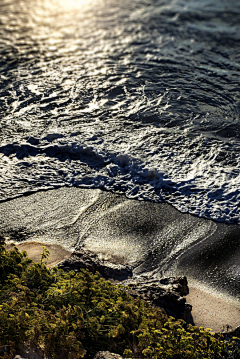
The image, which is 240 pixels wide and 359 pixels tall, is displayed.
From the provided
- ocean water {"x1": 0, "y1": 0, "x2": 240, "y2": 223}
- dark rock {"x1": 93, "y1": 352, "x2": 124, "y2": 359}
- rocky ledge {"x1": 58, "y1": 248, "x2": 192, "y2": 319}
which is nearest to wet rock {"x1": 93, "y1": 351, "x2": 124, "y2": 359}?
dark rock {"x1": 93, "y1": 352, "x2": 124, "y2": 359}

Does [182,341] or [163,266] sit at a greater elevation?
[182,341]

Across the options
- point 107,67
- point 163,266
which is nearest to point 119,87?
point 107,67

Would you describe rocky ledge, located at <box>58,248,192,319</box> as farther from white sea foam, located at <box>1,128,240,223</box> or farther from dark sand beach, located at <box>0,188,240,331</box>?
white sea foam, located at <box>1,128,240,223</box>

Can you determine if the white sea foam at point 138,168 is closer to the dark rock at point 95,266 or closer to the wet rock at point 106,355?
the dark rock at point 95,266

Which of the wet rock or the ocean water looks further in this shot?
the ocean water

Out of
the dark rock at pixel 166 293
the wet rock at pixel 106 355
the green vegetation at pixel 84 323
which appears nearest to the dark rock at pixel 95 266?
the dark rock at pixel 166 293

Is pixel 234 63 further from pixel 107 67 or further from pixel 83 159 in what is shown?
pixel 83 159
